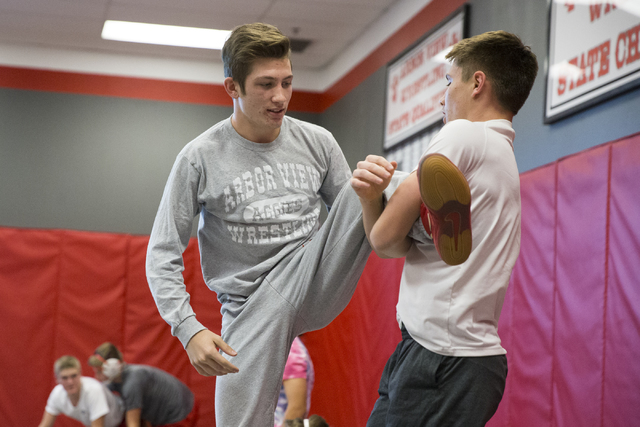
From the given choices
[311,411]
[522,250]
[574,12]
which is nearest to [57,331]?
[311,411]

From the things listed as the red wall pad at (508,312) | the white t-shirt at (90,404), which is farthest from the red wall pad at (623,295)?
the white t-shirt at (90,404)

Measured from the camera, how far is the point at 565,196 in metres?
2.76

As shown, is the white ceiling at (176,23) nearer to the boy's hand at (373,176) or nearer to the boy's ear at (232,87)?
the boy's ear at (232,87)

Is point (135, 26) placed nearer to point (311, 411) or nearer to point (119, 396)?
point (119, 396)

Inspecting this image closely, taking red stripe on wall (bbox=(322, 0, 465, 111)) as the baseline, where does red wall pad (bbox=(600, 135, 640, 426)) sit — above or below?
below

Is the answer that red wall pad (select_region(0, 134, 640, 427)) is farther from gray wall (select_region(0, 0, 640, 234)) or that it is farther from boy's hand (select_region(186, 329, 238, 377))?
boy's hand (select_region(186, 329, 238, 377))

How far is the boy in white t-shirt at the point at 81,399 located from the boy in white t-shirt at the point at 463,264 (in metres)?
3.90

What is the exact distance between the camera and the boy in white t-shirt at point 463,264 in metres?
1.36

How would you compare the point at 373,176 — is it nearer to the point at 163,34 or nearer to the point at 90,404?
the point at 90,404

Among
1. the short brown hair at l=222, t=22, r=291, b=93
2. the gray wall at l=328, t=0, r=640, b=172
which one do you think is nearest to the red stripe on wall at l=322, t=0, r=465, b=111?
the gray wall at l=328, t=0, r=640, b=172

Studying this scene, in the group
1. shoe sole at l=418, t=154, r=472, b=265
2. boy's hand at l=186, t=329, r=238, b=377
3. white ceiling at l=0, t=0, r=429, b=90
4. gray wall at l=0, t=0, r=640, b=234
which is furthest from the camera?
gray wall at l=0, t=0, r=640, b=234

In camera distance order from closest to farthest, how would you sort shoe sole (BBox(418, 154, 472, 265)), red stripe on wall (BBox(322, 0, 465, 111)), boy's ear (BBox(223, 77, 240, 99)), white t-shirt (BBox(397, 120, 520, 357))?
shoe sole (BBox(418, 154, 472, 265))
white t-shirt (BBox(397, 120, 520, 357))
boy's ear (BBox(223, 77, 240, 99))
red stripe on wall (BBox(322, 0, 465, 111))

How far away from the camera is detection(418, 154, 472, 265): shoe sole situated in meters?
1.14

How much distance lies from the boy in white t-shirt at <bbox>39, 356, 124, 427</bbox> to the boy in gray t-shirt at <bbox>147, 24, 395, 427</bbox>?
336 cm
